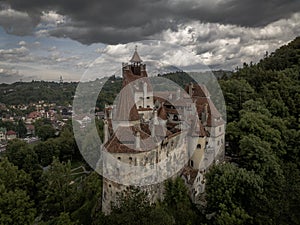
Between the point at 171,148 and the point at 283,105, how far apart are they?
24065mm

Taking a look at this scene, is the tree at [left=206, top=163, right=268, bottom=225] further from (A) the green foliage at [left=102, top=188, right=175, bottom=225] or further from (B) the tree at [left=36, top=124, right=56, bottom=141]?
(B) the tree at [left=36, top=124, right=56, bottom=141]

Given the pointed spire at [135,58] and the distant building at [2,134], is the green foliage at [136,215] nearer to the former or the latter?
the pointed spire at [135,58]

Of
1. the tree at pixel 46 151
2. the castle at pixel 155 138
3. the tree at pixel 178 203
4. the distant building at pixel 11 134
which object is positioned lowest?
the distant building at pixel 11 134

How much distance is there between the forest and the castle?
205 centimetres

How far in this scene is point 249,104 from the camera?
4097cm

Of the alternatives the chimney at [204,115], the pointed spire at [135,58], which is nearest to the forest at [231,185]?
the chimney at [204,115]

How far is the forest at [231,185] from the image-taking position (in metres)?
24.5

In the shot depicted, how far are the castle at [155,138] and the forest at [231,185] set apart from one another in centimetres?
205

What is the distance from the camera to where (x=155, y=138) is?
27859 millimetres

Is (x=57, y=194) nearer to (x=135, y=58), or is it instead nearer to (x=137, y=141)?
(x=137, y=141)

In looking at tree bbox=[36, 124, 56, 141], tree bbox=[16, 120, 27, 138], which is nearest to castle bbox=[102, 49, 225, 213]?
tree bbox=[36, 124, 56, 141]

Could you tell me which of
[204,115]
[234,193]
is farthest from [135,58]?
[234,193]

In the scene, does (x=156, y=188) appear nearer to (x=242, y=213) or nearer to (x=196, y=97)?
(x=242, y=213)

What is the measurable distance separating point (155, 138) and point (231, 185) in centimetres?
885
